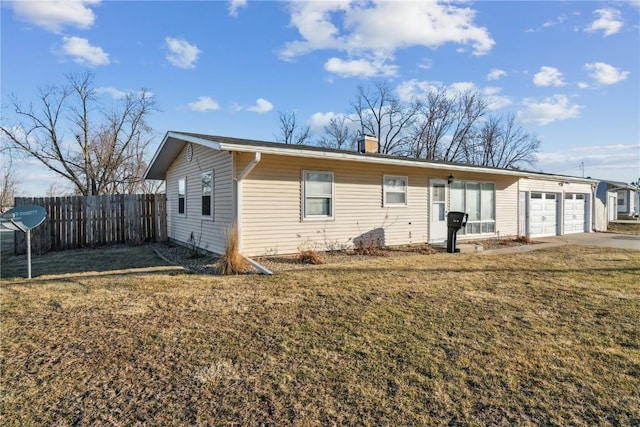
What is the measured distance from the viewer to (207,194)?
9.89 m

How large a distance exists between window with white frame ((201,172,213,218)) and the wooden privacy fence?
3.90 meters

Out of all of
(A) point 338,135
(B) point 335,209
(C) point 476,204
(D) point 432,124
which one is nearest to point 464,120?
(D) point 432,124

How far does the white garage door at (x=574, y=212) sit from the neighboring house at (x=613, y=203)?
1533mm

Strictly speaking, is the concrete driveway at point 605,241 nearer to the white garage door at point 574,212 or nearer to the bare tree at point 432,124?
the white garage door at point 574,212

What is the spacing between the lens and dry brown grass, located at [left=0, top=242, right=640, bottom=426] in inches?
97.3

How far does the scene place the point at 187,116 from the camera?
2262 cm

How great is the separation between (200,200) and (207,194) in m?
0.60

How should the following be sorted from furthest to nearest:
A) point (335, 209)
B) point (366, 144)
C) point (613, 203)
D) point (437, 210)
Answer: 1. point (613, 203)
2. point (366, 144)
3. point (437, 210)
4. point (335, 209)

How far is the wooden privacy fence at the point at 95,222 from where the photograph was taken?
1069cm

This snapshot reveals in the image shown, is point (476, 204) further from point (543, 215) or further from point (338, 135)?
point (338, 135)

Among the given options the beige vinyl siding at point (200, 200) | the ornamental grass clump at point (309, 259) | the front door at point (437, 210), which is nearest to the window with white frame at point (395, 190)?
the front door at point (437, 210)

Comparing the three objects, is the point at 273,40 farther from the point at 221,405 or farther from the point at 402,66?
the point at 221,405

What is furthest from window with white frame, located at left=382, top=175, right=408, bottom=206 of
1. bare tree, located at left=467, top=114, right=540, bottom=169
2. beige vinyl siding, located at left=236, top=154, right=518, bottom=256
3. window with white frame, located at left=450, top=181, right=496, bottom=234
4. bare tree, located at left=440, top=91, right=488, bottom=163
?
bare tree, located at left=467, top=114, right=540, bottom=169

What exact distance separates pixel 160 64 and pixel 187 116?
9173 millimetres
